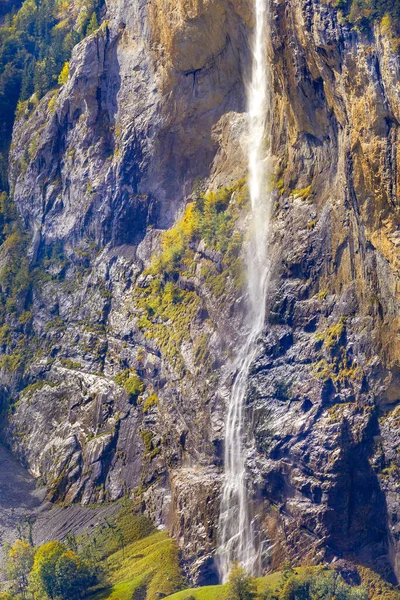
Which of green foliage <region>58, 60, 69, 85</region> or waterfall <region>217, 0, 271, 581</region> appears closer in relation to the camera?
waterfall <region>217, 0, 271, 581</region>

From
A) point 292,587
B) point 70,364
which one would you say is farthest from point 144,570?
point 70,364

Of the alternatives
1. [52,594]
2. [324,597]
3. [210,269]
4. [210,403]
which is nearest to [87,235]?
[210,269]

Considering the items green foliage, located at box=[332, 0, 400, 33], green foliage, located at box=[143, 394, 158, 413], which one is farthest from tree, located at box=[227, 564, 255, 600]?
green foliage, located at box=[332, 0, 400, 33]

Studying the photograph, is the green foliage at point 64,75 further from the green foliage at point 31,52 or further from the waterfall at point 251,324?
the waterfall at point 251,324

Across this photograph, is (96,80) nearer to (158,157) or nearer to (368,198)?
(158,157)

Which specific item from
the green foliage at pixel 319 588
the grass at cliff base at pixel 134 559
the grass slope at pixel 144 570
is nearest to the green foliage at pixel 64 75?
the grass at cliff base at pixel 134 559

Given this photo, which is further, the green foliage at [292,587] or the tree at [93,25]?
the tree at [93,25]

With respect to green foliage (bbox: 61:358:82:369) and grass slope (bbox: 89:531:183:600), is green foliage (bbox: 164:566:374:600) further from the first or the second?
green foliage (bbox: 61:358:82:369)

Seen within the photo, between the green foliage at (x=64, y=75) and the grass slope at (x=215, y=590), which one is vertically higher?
the green foliage at (x=64, y=75)
